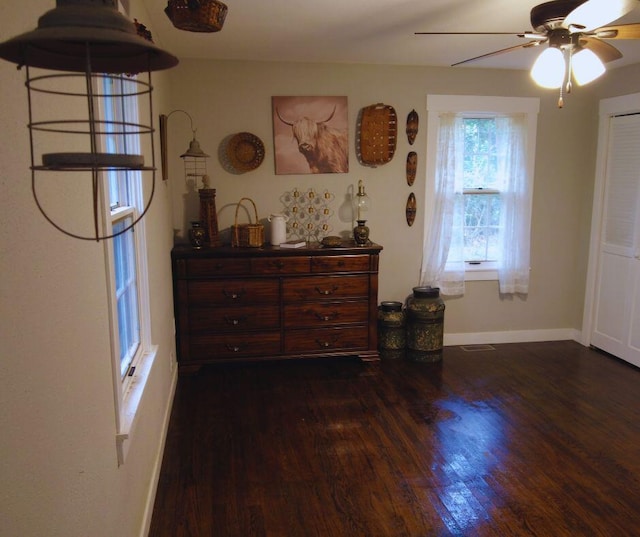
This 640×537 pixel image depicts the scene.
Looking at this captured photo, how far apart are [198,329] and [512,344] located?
2.80 m

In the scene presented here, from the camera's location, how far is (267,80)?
14.3 feet

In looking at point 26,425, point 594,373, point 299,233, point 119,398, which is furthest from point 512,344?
point 26,425

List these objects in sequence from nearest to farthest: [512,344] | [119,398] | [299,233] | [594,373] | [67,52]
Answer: [67,52]
[119,398]
[594,373]
[299,233]
[512,344]

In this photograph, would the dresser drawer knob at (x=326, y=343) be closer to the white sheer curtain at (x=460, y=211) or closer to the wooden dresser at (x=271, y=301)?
the wooden dresser at (x=271, y=301)

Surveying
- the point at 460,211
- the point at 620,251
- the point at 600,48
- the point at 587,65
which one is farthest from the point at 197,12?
the point at 620,251

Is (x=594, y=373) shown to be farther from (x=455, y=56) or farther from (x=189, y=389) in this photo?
(x=189, y=389)

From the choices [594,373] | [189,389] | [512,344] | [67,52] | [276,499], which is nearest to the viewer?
[67,52]

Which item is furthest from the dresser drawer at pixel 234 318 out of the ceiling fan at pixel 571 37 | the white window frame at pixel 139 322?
the ceiling fan at pixel 571 37

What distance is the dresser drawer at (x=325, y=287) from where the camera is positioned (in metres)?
4.21

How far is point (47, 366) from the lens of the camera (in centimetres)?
112

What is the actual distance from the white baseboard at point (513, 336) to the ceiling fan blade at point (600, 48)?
2.83 meters

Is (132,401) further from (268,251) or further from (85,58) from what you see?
(268,251)

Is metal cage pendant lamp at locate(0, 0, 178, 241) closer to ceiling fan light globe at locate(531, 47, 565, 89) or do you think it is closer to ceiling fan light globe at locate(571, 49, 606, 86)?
ceiling fan light globe at locate(531, 47, 565, 89)

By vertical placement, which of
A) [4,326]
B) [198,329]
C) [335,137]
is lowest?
[198,329]
